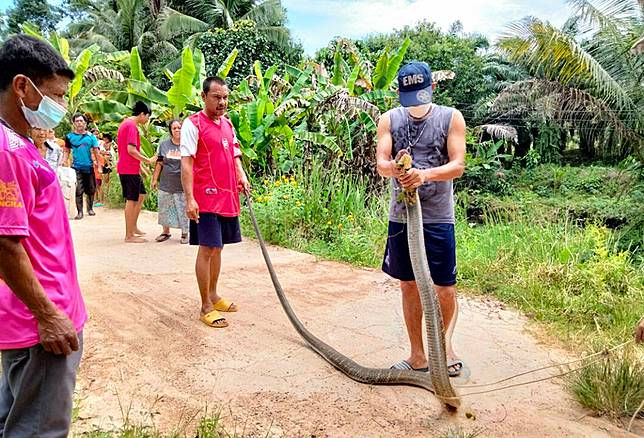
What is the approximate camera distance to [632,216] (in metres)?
9.50

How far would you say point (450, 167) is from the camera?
9.86ft

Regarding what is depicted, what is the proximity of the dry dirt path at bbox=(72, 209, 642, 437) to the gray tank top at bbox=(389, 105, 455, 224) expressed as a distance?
3.60 ft

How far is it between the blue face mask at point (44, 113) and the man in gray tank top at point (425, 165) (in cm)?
176

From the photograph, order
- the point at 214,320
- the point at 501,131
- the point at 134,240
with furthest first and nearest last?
the point at 501,131, the point at 134,240, the point at 214,320

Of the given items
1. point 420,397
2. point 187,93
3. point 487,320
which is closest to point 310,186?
point 187,93

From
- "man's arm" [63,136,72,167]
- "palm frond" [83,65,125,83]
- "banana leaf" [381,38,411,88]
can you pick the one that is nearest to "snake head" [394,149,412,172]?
"banana leaf" [381,38,411,88]

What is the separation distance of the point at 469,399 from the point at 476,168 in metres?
17.0

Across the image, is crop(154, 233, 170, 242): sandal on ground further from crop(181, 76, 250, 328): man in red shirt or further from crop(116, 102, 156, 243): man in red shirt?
crop(181, 76, 250, 328): man in red shirt

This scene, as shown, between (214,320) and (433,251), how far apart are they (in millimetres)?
1890

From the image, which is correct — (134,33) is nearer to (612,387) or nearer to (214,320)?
(214,320)

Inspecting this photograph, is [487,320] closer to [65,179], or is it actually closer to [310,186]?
[310,186]

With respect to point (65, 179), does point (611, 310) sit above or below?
below

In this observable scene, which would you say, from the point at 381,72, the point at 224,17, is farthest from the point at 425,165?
the point at 224,17

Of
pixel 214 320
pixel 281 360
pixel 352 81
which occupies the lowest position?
pixel 281 360
